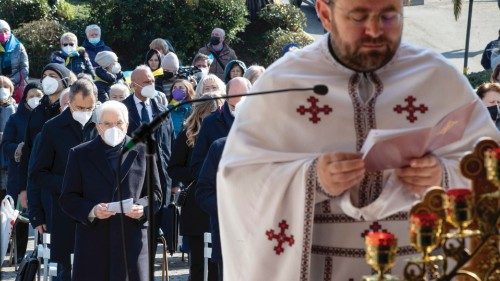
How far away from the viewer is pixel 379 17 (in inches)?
204

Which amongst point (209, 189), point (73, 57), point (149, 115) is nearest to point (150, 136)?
point (209, 189)

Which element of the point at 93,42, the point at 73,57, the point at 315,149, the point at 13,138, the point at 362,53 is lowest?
the point at 315,149

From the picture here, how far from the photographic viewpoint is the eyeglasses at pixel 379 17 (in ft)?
17.0

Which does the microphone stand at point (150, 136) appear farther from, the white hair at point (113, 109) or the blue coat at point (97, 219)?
the white hair at point (113, 109)

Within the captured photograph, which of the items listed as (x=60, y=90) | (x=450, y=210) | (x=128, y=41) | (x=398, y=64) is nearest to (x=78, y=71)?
(x=60, y=90)

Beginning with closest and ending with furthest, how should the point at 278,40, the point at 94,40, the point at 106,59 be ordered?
the point at 106,59
the point at 94,40
the point at 278,40

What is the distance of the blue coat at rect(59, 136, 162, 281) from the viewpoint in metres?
9.77

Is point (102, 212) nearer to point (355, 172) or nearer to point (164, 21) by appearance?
point (355, 172)

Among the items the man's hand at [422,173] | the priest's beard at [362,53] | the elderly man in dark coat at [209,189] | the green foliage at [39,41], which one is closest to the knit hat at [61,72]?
the elderly man in dark coat at [209,189]

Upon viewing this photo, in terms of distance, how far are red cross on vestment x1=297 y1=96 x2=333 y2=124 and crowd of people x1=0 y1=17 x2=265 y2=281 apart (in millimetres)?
2804

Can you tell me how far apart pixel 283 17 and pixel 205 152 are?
17.6 meters

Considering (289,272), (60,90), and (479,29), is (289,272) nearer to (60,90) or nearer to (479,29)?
(60,90)

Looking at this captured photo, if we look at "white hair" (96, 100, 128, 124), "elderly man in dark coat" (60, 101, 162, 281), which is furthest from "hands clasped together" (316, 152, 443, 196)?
"white hair" (96, 100, 128, 124)

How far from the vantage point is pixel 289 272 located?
5.48m
